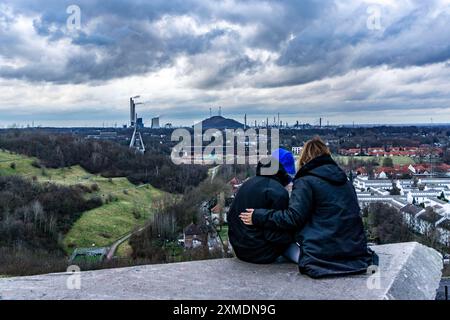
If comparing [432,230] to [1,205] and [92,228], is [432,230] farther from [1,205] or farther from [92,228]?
[1,205]

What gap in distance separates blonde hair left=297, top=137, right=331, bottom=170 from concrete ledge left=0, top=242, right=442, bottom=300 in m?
0.80

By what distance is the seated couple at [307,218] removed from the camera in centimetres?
340

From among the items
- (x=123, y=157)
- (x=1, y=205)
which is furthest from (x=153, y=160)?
(x=1, y=205)

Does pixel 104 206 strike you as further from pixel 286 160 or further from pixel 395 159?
pixel 395 159

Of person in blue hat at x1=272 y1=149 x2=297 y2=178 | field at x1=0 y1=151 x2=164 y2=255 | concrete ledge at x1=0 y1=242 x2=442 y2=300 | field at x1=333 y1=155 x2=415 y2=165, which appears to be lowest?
field at x1=0 y1=151 x2=164 y2=255

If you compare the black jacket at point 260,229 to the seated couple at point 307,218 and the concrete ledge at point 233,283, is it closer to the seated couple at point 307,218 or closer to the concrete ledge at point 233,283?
the seated couple at point 307,218

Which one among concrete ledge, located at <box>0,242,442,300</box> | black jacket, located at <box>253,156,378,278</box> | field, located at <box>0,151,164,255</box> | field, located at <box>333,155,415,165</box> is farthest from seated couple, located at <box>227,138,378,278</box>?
field, located at <box>333,155,415,165</box>

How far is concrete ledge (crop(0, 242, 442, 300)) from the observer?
3.01m

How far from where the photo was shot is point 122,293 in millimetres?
3088

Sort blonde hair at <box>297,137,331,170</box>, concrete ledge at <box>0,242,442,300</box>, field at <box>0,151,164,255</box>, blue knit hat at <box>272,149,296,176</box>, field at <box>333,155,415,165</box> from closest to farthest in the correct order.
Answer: concrete ledge at <box>0,242,442,300</box>, blonde hair at <box>297,137,331,170</box>, blue knit hat at <box>272,149,296,176</box>, field at <box>0,151,164,255</box>, field at <box>333,155,415,165</box>

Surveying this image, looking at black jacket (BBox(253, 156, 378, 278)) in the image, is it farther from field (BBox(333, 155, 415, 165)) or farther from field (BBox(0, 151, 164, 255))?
field (BBox(333, 155, 415, 165))

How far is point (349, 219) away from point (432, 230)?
25688 millimetres

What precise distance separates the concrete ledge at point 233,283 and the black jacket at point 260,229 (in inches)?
4.2
